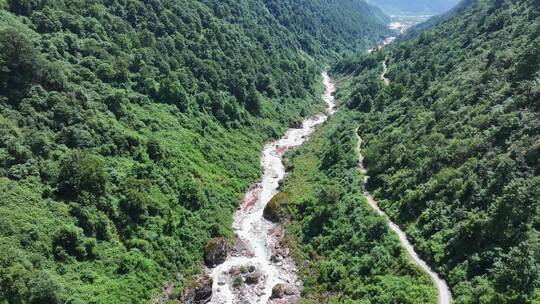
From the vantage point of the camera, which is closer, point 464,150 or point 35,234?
point 35,234

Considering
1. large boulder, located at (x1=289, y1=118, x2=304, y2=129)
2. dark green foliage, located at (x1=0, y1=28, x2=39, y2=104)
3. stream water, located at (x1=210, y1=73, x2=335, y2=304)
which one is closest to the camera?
stream water, located at (x1=210, y1=73, x2=335, y2=304)

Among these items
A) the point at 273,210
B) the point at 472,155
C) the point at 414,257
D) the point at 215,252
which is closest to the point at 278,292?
the point at 215,252

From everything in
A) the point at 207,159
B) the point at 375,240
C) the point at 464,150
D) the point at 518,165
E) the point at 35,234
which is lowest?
the point at 207,159

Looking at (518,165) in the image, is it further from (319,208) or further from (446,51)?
(446,51)

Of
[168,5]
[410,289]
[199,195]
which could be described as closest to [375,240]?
[410,289]

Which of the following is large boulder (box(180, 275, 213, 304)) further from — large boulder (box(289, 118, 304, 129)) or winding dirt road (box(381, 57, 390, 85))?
winding dirt road (box(381, 57, 390, 85))

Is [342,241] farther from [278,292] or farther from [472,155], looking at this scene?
[472,155]

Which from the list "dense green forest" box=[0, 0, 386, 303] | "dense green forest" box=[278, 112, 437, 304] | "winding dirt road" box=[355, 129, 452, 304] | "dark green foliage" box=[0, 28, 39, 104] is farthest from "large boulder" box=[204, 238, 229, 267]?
"dark green foliage" box=[0, 28, 39, 104]
